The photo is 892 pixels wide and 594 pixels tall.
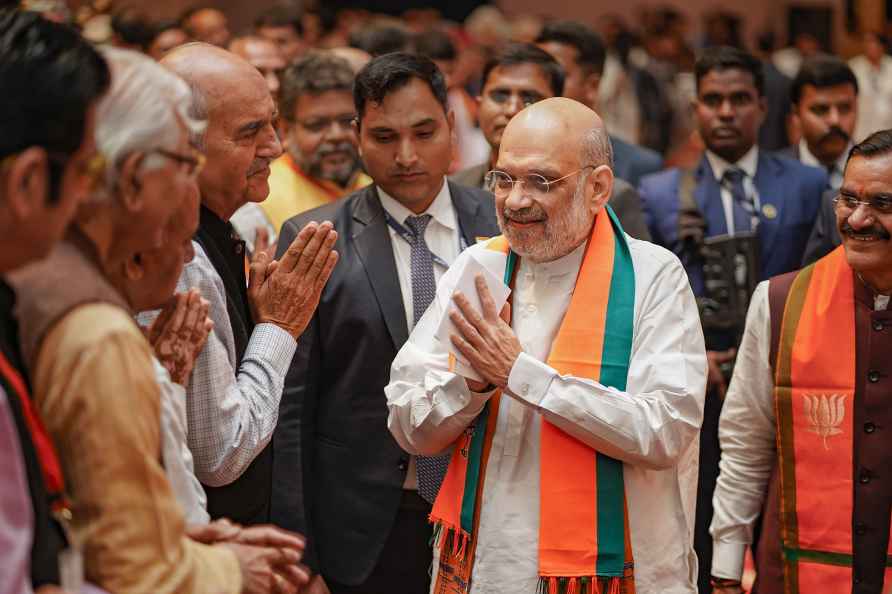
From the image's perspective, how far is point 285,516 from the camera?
3.44m

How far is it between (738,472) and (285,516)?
1303 mm

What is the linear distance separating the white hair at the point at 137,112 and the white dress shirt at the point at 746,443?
6.39ft

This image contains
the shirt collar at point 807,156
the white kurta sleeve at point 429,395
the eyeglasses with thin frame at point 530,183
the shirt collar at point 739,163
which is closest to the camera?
the white kurta sleeve at point 429,395

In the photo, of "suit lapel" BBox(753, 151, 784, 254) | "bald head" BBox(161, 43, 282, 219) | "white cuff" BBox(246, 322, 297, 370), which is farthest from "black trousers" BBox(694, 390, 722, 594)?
"bald head" BBox(161, 43, 282, 219)

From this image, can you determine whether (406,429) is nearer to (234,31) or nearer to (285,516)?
(285,516)

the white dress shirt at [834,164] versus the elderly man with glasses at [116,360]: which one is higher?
the white dress shirt at [834,164]

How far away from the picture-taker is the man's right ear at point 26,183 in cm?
182

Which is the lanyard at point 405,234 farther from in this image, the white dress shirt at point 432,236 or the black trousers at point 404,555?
the black trousers at point 404,555

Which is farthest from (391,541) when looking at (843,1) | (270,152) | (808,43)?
(843,1)

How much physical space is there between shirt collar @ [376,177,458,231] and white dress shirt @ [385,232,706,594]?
71 centimetres

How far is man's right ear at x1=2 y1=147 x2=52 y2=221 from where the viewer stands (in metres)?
1.82

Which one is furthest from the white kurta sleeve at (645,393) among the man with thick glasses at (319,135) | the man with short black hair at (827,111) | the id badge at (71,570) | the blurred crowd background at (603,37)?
the man with short black hair at (827,111)

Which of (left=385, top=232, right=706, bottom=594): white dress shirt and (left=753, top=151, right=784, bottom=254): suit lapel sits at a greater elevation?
(left=753, top=151, right=784, bottom=254): suit lapel

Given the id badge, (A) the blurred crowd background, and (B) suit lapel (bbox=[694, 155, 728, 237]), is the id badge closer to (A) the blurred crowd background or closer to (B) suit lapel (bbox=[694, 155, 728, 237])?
(A) the blurred crowd background
